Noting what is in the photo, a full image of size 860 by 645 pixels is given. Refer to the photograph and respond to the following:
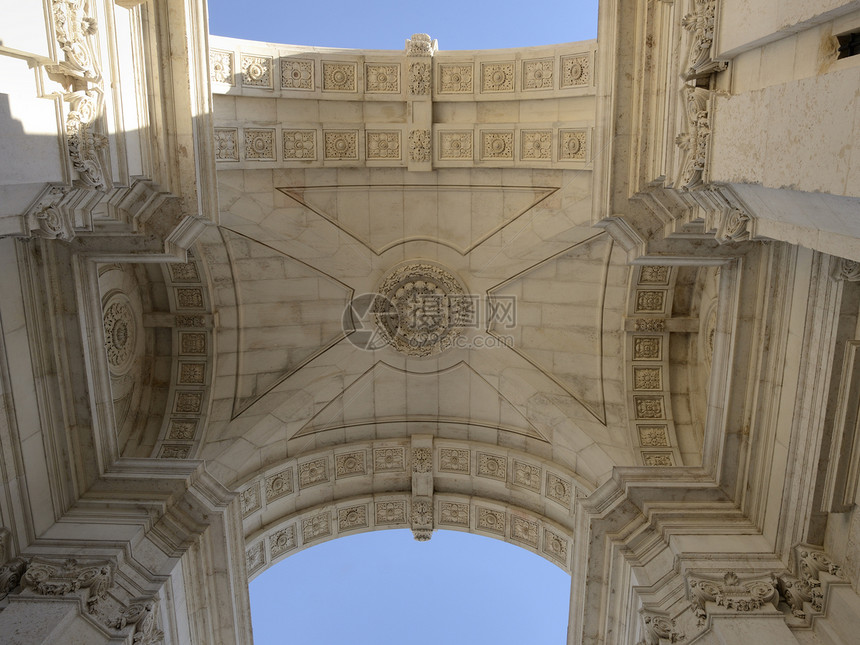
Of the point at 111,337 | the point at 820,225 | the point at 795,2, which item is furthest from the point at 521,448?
the point at 795,2

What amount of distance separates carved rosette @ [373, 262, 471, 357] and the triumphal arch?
66mm

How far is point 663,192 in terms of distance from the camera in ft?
28.2

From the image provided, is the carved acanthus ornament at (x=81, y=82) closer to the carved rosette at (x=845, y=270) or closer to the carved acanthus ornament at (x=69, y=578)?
the carved acanthus ornament at (x=69, y=578)

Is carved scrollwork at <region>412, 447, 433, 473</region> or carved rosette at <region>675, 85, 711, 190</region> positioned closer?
carved rosette at <region>675, 85, 711, 190</region>

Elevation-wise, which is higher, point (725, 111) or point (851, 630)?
point (725, 111)

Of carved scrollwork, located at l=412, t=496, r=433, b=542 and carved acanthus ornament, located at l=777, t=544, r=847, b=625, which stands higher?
carved acanthus ornament, located at l=777, t=544, r=847, b=625

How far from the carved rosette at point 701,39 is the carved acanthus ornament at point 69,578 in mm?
8786

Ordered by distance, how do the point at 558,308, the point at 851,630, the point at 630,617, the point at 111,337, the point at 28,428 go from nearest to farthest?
the point at 851,630 → the point at 28,428 → the point at 630,617 → the point at 111,337 → the point at 558,308

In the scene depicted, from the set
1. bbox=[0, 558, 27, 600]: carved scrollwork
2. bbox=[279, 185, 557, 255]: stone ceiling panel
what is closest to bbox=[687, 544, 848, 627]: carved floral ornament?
bbox=[279, 185, 557, 255]: stone ceiling panel

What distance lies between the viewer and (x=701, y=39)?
663cm

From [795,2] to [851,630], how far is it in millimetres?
6370

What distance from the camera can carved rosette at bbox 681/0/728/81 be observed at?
6543 millimetres

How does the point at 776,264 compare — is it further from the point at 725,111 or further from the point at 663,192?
the point at 725,111

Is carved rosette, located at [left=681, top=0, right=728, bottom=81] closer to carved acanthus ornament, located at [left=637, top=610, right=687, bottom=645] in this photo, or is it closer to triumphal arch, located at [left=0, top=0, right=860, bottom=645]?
triumphal arch, located at [left=0, top=0, right=860, bottom=645]
